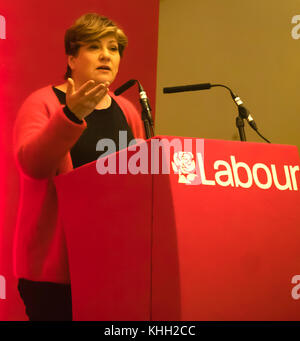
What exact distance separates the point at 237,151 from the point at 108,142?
70cm

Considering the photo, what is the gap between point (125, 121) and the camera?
1984mm

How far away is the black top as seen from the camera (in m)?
1.72

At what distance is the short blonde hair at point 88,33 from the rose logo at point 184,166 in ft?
3.27

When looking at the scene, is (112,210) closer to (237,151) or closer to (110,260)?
(110,260)

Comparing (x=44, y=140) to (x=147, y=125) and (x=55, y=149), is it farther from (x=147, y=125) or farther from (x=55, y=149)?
(x=147, y=125)

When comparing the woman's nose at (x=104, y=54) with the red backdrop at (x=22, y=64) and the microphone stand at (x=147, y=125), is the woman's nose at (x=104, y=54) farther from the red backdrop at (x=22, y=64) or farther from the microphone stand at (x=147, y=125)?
the microphone stand at (x=147, y=125)

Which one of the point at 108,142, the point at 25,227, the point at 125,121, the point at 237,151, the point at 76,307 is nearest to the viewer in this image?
the point at 237,151

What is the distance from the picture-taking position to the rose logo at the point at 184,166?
115cm

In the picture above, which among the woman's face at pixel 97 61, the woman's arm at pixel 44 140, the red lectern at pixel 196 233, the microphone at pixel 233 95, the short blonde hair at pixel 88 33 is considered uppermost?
the short blonde hair at pixel 88 33

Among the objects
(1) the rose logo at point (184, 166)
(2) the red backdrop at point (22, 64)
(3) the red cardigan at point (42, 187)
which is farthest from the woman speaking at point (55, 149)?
(1) the rose logo at point (184, 166)

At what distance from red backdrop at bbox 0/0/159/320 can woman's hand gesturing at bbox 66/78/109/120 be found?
0.75 metres

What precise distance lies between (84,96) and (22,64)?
2.96ft

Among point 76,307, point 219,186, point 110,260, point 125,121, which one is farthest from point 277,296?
point 125,121

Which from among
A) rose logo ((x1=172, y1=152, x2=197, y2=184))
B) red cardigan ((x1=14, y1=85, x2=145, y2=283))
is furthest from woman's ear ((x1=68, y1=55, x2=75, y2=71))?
rose logo ((x1=172, y1=152, x2=197, y2=184))
